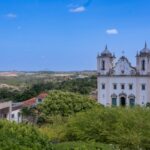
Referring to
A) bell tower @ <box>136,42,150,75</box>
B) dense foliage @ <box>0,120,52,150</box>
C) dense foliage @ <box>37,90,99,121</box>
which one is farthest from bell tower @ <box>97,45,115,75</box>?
dense foliage @ <box>0,120,52,150</box>

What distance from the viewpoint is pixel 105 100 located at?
69438 mm

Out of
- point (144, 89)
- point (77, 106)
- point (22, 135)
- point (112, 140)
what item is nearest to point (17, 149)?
point (22, 135)

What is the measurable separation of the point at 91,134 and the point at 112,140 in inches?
57.7

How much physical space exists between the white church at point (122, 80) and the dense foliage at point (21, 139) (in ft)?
159

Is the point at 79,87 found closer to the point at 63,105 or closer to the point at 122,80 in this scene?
the point at 122,80

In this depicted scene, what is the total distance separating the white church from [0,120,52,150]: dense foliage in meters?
48.5

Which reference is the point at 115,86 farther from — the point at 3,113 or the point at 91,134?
the point at 91,134

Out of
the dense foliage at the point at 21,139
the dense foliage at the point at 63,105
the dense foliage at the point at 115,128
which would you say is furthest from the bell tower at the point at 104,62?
the dense foliage at the point at 21,139

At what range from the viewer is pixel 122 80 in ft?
230

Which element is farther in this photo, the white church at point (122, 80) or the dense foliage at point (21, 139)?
the white church at point (122, 80)

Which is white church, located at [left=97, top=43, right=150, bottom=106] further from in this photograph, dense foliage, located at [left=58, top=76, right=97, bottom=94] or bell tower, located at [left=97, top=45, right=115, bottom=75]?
dense foliage, located at [left=58, top=76, right=97, bottom=94]

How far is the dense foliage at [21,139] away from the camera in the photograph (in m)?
15.8

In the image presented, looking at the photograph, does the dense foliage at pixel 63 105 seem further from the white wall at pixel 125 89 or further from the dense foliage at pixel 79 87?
the dense foliage at pixel 79 87

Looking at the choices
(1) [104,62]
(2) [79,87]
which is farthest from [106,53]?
(2) [79,87]
